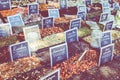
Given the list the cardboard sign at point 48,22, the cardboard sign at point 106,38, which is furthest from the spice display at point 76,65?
the cardboard sign at point 48,22

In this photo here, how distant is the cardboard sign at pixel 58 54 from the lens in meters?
3.29

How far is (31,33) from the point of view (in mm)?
3936

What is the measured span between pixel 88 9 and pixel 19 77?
287 centimetres

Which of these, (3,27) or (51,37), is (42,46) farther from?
(3,27)

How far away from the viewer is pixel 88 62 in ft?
11.7

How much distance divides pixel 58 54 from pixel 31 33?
765 mm

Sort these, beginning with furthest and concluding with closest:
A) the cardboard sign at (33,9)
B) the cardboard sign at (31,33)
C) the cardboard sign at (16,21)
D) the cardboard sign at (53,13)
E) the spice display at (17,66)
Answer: the cardboard sign at (33,9) < the cardboard sign at (53,13) < the cardboard sign at (16,21) < the cardboard sign at (31,33) < the spice display at (17,66)

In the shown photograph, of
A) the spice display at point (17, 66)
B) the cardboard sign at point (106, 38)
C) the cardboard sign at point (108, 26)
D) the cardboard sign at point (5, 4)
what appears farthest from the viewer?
the cardboard sign at point (5, 4)

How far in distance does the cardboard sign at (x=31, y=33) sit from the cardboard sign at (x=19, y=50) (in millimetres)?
446

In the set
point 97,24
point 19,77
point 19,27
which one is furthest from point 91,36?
point 19,77

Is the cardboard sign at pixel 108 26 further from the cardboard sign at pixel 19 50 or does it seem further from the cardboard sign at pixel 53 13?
the cardboard sign at pixel 19 50

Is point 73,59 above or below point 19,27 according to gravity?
below

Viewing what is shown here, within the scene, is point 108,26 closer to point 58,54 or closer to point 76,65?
point 76,65

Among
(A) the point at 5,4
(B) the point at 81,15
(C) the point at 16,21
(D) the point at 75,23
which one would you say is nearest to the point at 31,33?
(C) the point at 16,21
